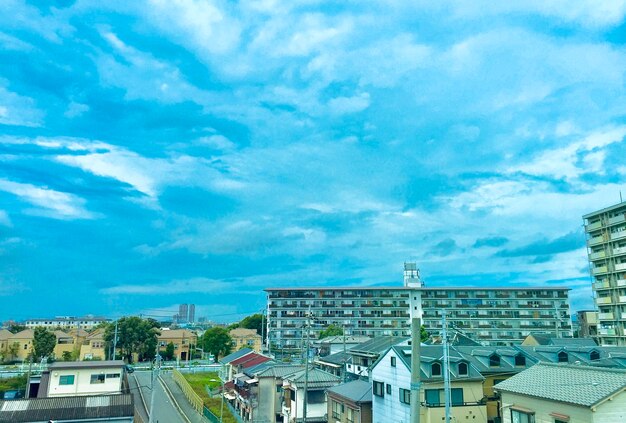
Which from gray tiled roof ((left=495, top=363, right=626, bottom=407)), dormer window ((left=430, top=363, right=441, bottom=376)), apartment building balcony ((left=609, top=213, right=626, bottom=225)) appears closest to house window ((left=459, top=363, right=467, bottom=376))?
dormer window ((left=430, top=363, right=441, bottom=376))

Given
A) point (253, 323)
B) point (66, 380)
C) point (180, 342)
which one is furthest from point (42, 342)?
point (253, 323)

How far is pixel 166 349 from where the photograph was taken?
120375 millimetres

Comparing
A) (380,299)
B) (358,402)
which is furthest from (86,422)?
(380,299)

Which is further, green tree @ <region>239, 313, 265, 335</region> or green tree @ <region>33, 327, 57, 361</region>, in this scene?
green tree @ <region>239, 313, 265, 335</region>

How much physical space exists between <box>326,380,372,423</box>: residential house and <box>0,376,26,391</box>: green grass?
5354cm

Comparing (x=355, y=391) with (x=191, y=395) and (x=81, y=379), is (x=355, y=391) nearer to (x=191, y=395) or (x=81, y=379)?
(x=81, y=379)

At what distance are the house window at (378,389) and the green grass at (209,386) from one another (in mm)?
20542

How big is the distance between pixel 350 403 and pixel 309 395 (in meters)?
6.95

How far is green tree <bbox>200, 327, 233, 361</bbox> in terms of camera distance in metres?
108

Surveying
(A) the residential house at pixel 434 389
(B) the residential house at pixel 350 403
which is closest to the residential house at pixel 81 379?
(B) the residential house at pixel 350 403

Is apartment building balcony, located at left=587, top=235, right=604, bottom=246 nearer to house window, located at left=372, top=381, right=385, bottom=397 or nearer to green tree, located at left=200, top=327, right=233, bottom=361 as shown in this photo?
house window, located at left=372, top=381, right=385, bottom=397

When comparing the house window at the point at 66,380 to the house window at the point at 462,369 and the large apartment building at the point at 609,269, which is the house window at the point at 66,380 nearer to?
the house window at the point at 462,369

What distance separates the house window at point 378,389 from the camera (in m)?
37.4

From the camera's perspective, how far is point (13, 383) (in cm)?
7044
